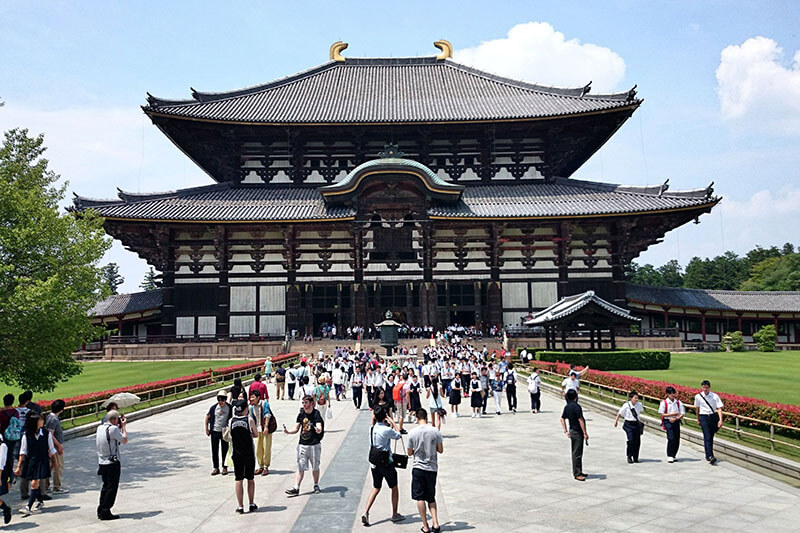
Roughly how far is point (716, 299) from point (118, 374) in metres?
43.1

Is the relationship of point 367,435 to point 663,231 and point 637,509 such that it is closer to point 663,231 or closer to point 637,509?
point 637,509

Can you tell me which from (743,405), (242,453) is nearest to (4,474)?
(242,453)

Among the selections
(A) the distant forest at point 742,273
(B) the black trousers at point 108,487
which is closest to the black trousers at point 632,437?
(B) the black trousers at point 108,487

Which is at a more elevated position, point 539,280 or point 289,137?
point 289,137

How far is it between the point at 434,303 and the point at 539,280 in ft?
25.9

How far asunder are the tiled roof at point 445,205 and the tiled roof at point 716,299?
777 centimetres

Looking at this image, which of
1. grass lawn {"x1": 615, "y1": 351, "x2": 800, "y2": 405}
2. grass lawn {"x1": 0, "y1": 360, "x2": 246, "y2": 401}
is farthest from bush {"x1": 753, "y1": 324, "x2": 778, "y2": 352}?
grass lawn {"x1": 0, "y1": 360, "x2": 246, "y2": 401}

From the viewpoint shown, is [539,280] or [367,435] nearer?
[367,435]

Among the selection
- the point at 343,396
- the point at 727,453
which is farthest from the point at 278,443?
the point at 727,453

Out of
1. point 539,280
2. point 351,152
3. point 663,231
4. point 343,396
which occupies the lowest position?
point 343,396

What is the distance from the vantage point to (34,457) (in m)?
9.34

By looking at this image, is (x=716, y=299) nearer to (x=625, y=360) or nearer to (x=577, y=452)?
(x=625, y=360)

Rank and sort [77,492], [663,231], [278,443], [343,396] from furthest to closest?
[663,231] < [343,396] < [278,443] < [77,492]

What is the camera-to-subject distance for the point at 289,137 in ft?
147
